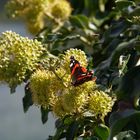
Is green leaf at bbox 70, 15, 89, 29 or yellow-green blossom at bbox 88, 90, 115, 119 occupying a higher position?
green leaf at bbox 70, 15, 89, 29

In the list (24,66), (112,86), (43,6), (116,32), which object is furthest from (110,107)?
(43,6)

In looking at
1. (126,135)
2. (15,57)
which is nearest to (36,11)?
(15,57)

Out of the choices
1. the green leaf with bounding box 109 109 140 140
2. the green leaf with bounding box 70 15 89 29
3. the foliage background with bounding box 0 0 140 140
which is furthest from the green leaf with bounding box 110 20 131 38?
the green leaf with bounding box 109 109 140 140

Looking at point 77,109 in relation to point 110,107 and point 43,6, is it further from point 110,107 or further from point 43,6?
point 43,6

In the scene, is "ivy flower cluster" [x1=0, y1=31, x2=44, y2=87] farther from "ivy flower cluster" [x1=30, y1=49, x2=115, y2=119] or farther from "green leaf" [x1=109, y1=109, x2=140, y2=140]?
"green leaf" [x1=109, y1=109, x2=140, y2=140]

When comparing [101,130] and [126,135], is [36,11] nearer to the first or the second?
[101,130]

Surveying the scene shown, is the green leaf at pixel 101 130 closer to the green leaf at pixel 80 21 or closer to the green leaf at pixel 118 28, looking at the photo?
the green leaf at pixel 118 28
